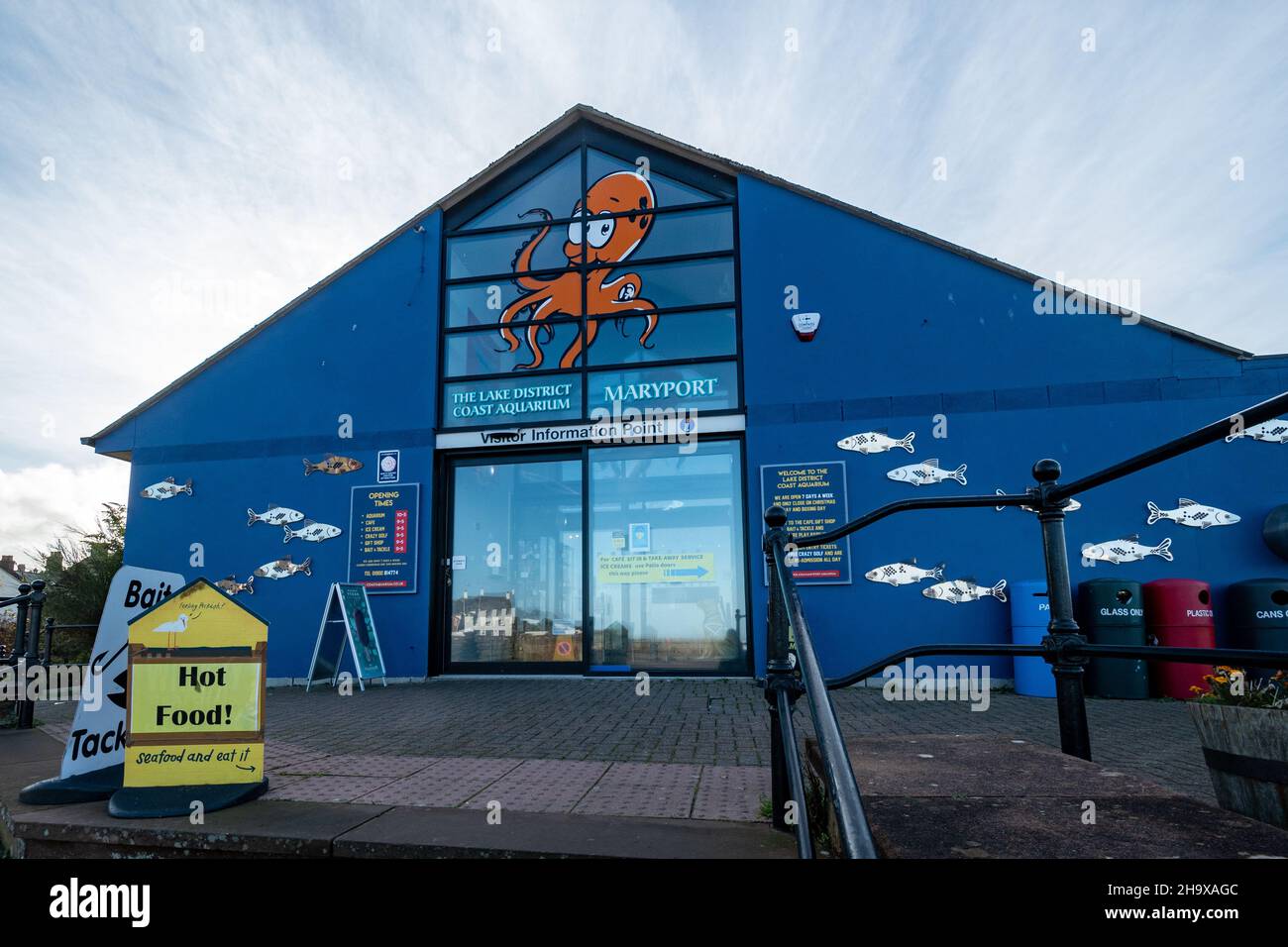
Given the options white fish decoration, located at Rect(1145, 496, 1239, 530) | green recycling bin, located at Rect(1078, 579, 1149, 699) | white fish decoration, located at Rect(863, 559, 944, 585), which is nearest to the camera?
green recycling bin, located at Rect(1078, 579, 1149, 699)

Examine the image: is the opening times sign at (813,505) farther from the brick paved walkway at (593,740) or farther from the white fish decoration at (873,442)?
the brick paved walkway at (593,740)

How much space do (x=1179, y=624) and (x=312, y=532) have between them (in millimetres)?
9945

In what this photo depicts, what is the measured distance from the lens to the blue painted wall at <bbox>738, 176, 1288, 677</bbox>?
312 inches

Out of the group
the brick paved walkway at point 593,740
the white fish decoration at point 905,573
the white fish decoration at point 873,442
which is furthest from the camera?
the white fish decoration at point 873,442

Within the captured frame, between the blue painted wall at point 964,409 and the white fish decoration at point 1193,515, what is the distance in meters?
0.07

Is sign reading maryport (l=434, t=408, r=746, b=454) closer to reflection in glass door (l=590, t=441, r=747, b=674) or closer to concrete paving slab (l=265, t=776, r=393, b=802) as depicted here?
reflection in glass door (l=590, t=441, r=747, b=674)

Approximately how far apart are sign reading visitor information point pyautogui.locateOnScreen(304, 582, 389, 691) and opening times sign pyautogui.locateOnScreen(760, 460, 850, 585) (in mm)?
5106

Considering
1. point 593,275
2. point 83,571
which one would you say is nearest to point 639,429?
point 593,275

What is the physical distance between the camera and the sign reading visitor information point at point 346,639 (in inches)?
347

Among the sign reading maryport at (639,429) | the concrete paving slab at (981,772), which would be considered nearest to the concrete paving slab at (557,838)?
the concrete paving slab at (981,772)

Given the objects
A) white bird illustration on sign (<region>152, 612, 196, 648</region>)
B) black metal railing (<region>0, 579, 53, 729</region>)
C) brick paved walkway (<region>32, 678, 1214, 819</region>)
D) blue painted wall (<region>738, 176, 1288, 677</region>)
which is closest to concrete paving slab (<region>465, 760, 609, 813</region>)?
brick paved walkway (<region>32, 678, 1214, 819</region>)

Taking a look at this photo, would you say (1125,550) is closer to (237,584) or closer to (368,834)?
(368,834)
